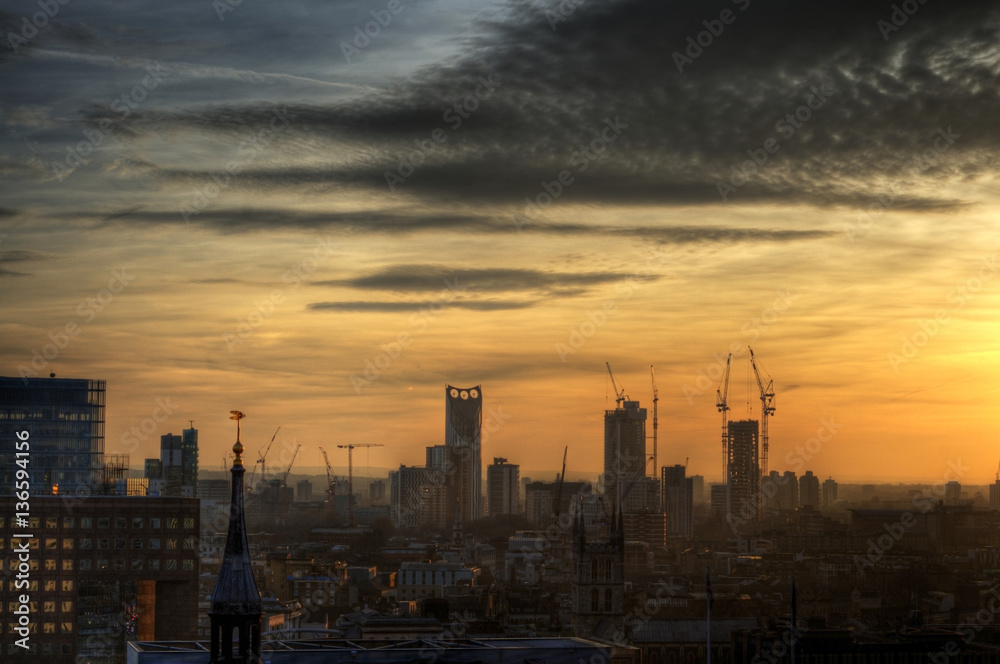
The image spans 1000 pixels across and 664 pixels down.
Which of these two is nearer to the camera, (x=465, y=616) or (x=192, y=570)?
(x=192, y=570)

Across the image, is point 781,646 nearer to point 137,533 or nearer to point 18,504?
point 137,533

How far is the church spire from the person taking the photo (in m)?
35.7

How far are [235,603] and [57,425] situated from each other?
113615 mm

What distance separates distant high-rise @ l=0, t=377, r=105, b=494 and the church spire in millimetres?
106936

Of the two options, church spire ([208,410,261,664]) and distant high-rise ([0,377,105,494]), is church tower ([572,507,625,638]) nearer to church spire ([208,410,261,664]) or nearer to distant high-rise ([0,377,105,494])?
distant high-rise ([0,377,105,494])

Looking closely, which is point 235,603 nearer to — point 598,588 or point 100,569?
point 100,569

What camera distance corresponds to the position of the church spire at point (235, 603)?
35.7 meters

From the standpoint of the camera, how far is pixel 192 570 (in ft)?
321

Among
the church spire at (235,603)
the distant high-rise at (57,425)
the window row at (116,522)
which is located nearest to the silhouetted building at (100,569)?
the window row at (116,522)

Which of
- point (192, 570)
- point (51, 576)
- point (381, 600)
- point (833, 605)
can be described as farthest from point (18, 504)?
point (833, 605)

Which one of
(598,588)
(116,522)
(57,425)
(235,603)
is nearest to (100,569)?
(116,522)

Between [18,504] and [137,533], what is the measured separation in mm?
8319

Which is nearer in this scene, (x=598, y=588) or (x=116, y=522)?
(x=116, y=522)

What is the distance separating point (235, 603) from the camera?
35750mm
